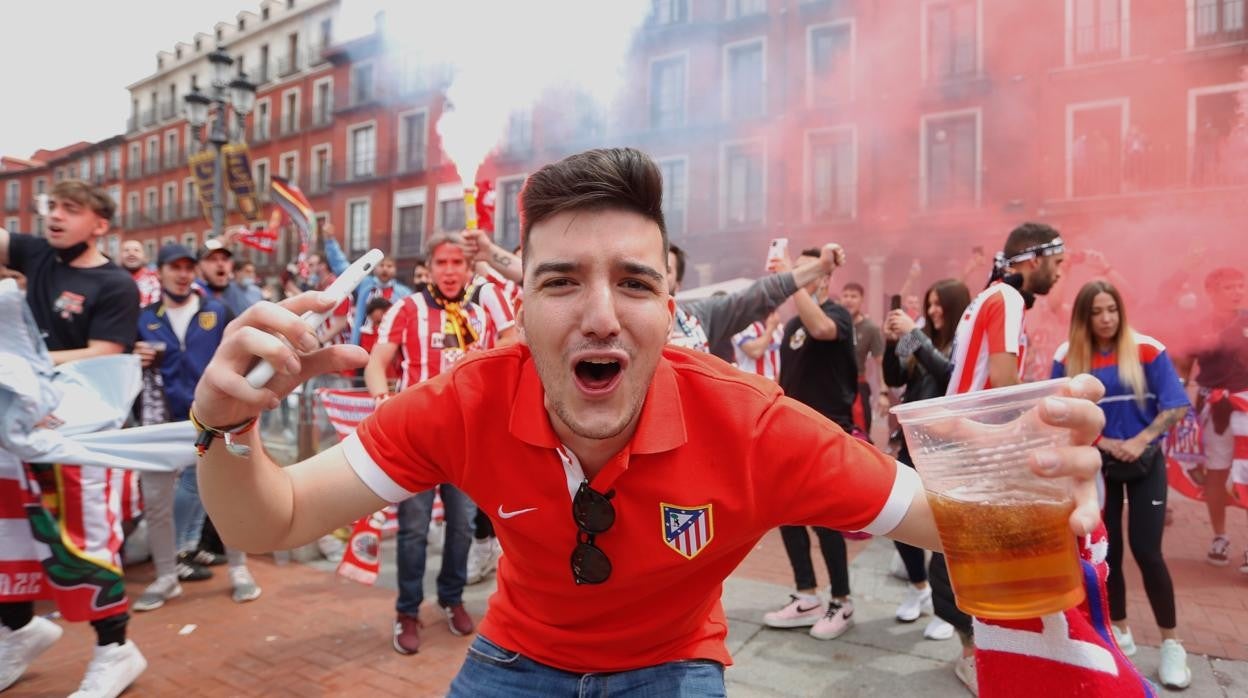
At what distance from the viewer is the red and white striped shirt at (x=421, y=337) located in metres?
4.38

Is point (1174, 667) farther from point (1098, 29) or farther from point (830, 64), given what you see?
point (830, 64)

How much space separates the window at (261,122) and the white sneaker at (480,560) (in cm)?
3838

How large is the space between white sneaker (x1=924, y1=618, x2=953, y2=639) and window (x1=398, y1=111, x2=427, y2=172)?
1089 inches

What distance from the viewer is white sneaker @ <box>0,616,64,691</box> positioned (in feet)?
11.0

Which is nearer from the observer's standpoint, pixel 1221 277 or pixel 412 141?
pixel 1221 277

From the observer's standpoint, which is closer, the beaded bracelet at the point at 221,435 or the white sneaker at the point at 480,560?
the beaded bracelet at the point at 221,435

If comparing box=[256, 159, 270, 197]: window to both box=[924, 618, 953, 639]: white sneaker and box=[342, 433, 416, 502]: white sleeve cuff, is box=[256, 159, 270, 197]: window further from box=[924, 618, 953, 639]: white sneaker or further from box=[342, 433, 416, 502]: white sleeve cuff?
box=[342, 433, 416, 502]: white sleeve cuff

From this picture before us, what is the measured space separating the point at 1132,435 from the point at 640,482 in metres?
3.21

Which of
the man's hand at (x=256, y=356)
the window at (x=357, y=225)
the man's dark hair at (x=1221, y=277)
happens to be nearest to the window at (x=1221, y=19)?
the man's dark hair at (x=1221, y=277)

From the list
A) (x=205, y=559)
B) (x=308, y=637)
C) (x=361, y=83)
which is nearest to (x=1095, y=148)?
(x=308, y=637)

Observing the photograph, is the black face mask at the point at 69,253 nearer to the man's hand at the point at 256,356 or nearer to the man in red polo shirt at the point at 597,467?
the man in red polo shirt at the point at 597,467

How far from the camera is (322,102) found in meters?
34.2

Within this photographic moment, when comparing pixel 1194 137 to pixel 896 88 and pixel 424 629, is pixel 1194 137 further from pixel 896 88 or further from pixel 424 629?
pixel 424 629

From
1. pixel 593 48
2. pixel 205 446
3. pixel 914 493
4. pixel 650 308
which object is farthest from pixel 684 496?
pixel 593 48
